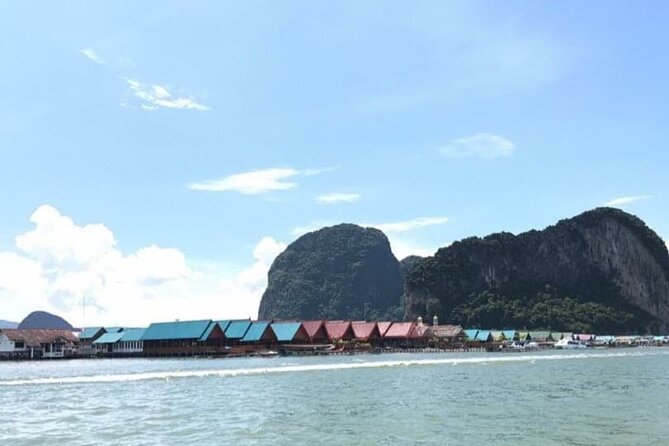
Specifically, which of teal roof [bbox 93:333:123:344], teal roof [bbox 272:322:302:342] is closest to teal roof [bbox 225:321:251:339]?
teal roof [bbox 272:322:302:342]

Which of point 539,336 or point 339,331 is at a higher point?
point 339,331

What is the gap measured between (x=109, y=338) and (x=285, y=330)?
28.6 m

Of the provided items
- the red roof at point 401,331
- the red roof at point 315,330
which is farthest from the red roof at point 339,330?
the red roof at point 401,331

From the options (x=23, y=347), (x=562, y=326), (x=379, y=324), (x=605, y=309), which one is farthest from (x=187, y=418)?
(x=605, y=309)

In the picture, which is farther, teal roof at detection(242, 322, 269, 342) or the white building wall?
the white building wall

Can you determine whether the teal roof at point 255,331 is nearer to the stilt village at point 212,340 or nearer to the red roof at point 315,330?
the stilt village at point 212,340

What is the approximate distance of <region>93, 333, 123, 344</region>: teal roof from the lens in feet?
341

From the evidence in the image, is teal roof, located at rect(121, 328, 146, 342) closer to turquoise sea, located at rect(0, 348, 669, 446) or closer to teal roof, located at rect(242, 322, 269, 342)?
teal roof, located at rect(242, 322, 269, 342)

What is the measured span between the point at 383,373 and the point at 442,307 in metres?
150

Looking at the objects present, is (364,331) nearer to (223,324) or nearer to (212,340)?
(223,324)

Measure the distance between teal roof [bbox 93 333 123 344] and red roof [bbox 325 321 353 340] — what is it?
31.0 metres

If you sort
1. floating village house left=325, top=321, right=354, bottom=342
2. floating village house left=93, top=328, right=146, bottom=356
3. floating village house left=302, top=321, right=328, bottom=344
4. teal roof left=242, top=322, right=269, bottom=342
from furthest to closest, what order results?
floating village house left=325, top=321, right=354, bottom=342 < floating village house left=302, top=321, right=328, bottom=344 < floating village house left=93, top=328, right=146, bottom=356 < teal roof left=242, top=322, right=269, bottom=342

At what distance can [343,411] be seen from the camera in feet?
84.3

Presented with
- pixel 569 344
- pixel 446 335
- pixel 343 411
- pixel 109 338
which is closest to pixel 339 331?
pixel 446 335
